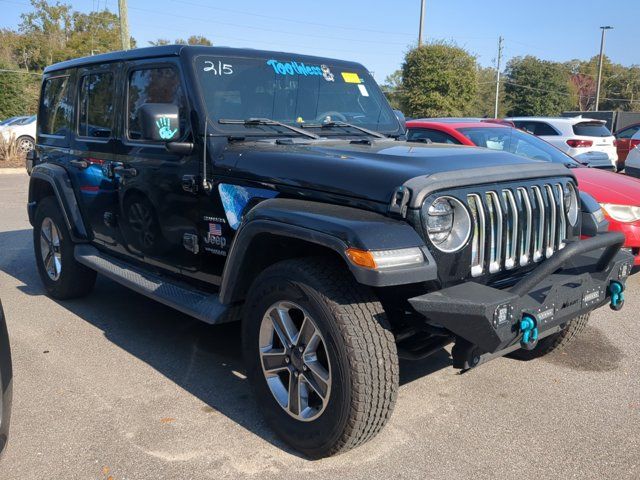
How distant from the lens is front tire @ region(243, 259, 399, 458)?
2732mm

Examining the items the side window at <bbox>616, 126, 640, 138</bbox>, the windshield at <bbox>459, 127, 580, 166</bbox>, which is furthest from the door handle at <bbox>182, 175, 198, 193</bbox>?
the side window at <bbox>616, 126, 640, 138</bbox>

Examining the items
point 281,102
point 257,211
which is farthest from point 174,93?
point 257,211

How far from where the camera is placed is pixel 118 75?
15.0 feet

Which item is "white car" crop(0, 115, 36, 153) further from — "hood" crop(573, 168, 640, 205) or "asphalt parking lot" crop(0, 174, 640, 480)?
"hood" crop(573, 168, 640, 205)

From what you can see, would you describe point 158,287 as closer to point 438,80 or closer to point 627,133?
point 627,133

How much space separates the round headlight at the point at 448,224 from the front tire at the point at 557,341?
1474 millimetres

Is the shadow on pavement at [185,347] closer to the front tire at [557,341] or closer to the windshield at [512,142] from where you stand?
the front tire at [557,341]

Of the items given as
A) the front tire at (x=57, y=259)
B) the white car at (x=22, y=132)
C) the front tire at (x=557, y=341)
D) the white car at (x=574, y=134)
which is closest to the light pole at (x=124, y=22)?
the white car at (x=22, y=132)

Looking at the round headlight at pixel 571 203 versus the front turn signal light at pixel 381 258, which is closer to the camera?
the front turn signal light at pixel 381 258

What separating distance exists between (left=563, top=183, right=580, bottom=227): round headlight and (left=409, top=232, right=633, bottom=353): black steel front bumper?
0.38m

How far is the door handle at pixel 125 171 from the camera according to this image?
4268mm

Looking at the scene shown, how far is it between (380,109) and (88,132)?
241 cm

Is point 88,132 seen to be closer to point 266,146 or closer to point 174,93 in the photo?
point 174,93

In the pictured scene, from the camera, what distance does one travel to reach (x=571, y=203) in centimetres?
359
